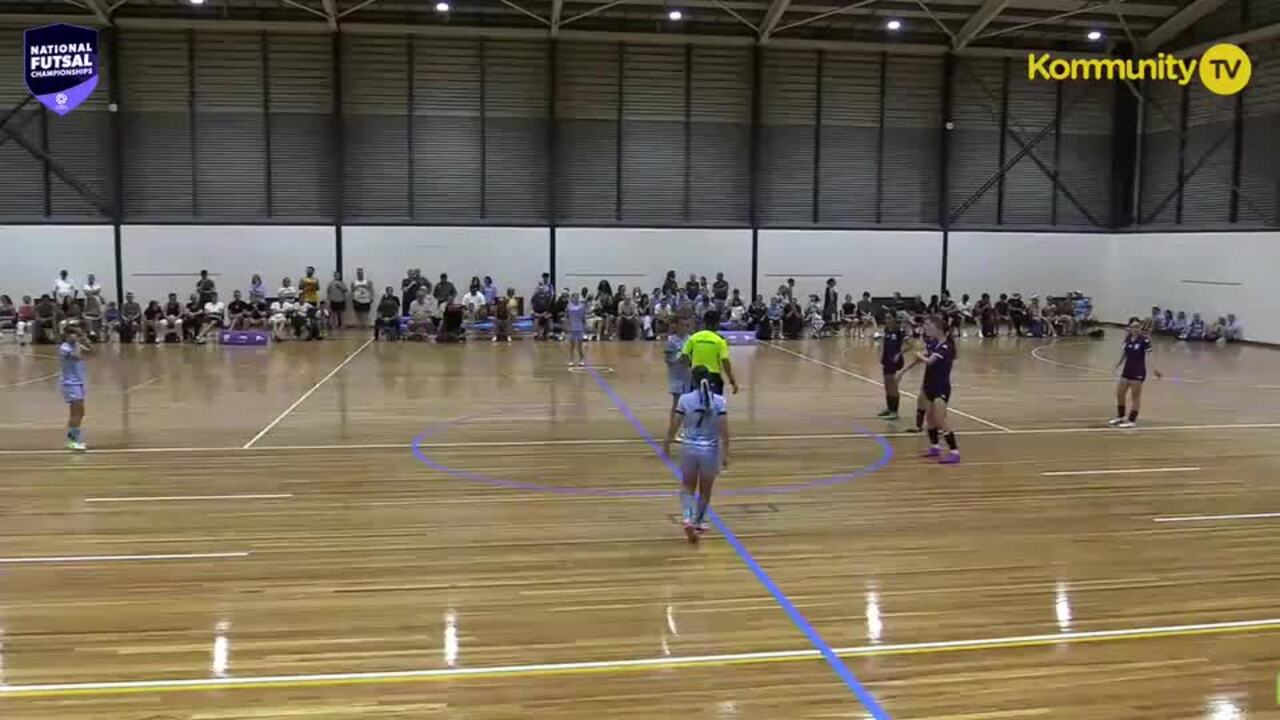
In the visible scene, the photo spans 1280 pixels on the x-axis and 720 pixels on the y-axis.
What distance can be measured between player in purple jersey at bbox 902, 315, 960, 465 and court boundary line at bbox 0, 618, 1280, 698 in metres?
5.08

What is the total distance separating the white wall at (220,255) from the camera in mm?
26859

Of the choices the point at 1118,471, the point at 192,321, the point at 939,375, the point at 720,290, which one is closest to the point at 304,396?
the point at 939,375

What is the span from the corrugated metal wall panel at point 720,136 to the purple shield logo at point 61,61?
50.9 feet

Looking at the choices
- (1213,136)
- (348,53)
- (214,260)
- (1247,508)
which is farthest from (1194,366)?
(214,260)

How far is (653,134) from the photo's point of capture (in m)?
28.8

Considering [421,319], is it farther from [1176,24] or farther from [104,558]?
[1176,24]

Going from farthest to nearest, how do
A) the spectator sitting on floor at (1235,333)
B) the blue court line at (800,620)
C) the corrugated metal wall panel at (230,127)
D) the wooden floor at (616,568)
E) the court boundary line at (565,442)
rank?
the spectator sitting on floor at (1235,333)
the corrugated metal wall panel at (230,127)
the court boundary line at (565,442)
the wooden floor at (616,568)
the blue court line at (800,620)

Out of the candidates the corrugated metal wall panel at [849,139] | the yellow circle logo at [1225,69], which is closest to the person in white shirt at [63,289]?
the corrugated metal wall panel at [849,139]

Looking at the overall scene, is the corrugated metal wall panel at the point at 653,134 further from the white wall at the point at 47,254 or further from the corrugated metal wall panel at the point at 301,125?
the white wall at the point at 47,254

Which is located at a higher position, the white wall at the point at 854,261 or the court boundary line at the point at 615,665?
the white wall at the point at 854,261

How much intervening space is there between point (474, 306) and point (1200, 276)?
20.1 meters

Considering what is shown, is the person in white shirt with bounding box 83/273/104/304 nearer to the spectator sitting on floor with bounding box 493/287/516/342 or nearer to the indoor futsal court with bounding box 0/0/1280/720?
the indoor futsal court with bounding box 0/0/1280/720

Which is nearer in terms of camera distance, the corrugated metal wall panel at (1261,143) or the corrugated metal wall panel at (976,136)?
the corrugated metal wall panel at (1261,143)

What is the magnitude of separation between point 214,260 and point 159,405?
13.6m
